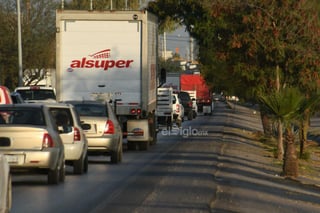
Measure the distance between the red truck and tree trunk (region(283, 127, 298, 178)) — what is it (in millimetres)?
54555

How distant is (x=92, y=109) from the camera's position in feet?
84.7

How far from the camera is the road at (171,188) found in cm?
1495

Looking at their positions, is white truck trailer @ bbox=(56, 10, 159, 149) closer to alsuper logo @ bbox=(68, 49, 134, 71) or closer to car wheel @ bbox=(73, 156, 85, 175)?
alsuper logo @ bbox=(68, 49, 134, 71)

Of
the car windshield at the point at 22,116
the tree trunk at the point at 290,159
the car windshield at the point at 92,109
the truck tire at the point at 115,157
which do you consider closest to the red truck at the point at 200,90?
the car windshield at the point at 92,109

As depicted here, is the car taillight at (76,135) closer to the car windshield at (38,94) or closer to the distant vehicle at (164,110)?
the car windshield at (38,94)

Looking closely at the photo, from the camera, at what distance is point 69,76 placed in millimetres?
29797

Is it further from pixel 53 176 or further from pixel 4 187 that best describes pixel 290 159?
pixel 4 187

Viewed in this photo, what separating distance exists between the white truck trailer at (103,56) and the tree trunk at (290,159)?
716 cm

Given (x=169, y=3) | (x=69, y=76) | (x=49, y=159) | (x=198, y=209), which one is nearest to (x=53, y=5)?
(x=169, y=3)

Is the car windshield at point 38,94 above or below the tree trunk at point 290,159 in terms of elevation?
above

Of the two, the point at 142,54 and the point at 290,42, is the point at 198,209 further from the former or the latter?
the point at 142,54

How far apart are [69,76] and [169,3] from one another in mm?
21719

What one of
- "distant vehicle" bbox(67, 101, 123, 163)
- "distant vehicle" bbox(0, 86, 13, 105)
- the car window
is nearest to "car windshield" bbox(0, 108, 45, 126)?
the car window

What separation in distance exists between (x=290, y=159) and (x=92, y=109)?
5.77 m
